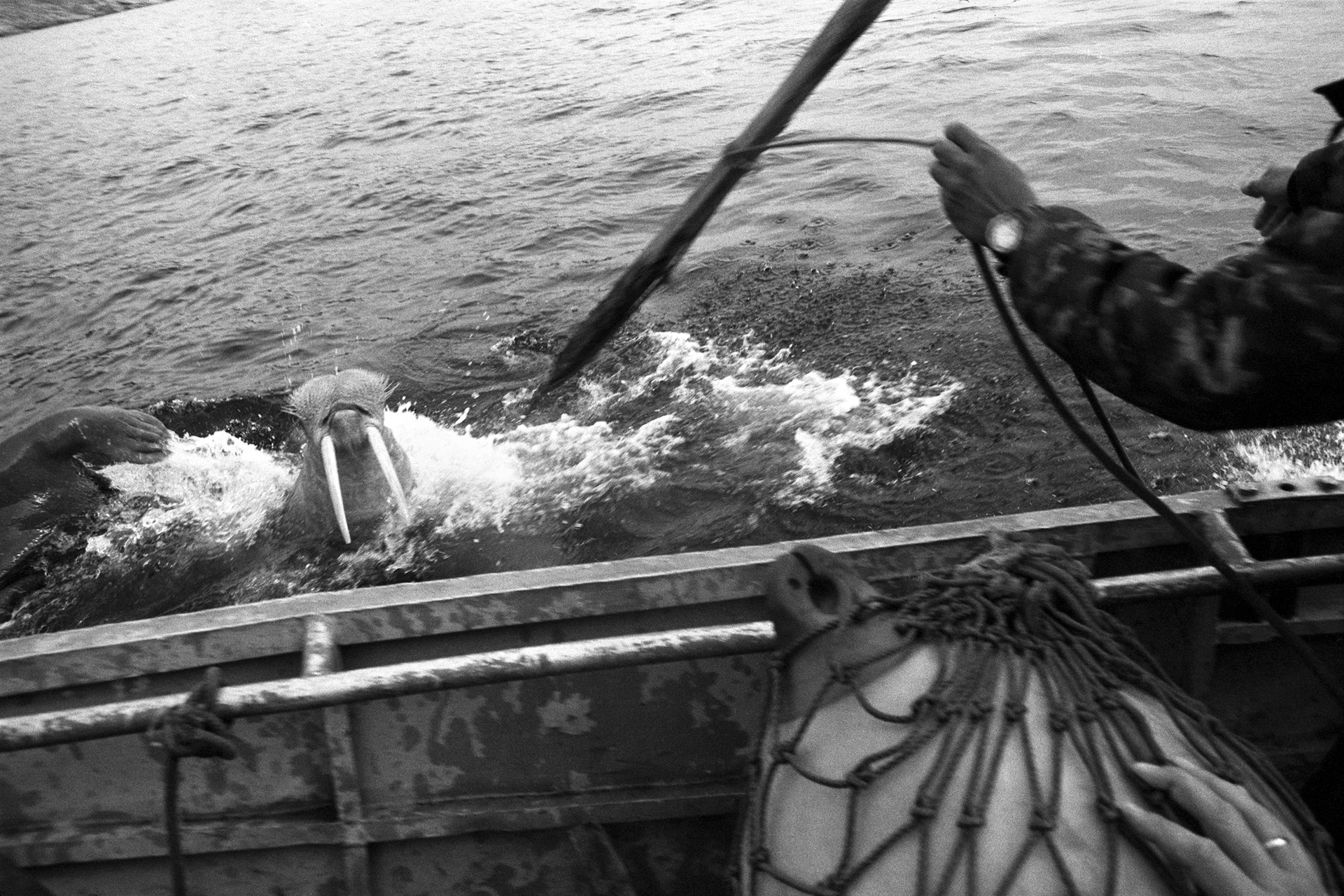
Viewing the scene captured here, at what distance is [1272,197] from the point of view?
2291mm

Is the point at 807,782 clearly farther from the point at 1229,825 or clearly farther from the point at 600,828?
the point at 600,828

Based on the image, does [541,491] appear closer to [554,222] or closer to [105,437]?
[105,437]

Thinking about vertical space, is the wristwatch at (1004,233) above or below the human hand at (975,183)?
below

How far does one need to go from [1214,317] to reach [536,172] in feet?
41.3

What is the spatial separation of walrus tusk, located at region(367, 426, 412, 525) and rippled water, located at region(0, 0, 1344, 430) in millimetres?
1985

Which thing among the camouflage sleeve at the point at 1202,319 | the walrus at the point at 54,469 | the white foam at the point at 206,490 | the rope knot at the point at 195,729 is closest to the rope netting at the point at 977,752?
the camouflage sleeve at the point at 1202,319

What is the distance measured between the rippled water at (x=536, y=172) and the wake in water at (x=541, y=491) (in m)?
1.51

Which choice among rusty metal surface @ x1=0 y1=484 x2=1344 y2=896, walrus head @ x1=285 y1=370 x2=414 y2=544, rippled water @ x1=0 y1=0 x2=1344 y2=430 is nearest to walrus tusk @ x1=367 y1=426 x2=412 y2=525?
walrus head @ x1=285 y1=370 x2=414 y2=544

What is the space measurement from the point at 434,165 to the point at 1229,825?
14.2m

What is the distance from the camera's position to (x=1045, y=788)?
5.88 ft

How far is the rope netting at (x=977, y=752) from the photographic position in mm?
1752

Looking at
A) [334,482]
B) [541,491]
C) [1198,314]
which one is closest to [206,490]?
[334,482]

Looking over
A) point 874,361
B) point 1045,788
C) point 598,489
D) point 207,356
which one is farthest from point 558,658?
point 207,356

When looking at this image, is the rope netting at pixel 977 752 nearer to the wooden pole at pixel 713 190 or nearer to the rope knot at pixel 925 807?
the rope knot at pixel 925 807
